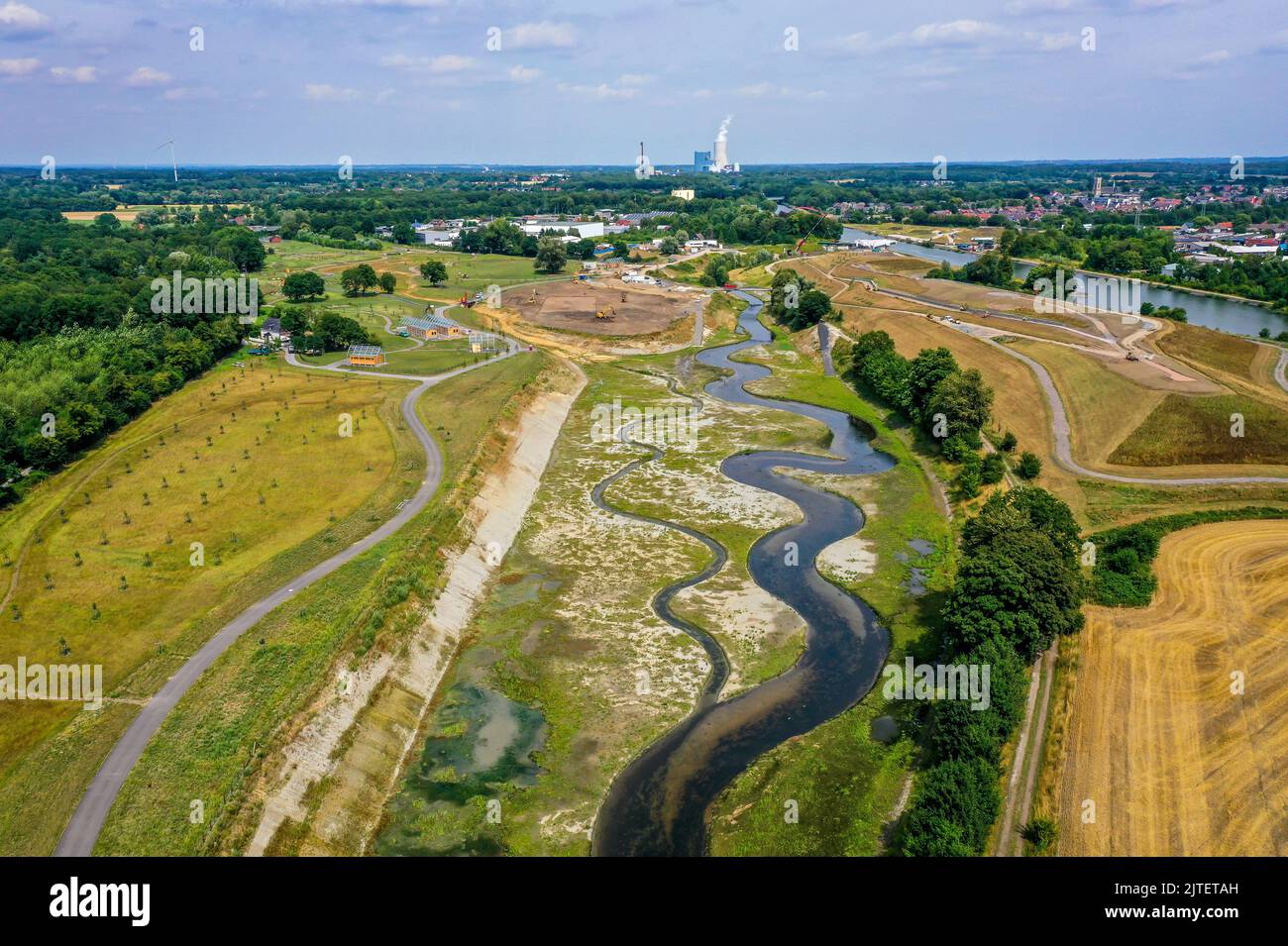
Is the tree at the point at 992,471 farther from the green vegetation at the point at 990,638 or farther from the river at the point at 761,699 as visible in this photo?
the green vegetation at the point at 990,638

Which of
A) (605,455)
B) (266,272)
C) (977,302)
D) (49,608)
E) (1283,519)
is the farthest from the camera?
(266,272)

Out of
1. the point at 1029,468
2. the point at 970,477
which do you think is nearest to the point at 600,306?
the point at 970,477

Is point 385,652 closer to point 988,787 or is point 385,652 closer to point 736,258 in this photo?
point 988,787

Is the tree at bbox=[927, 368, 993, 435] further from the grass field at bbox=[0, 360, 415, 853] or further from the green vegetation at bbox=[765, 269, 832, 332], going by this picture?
the green vegetation at bbox=[765, 269, 832, 332]

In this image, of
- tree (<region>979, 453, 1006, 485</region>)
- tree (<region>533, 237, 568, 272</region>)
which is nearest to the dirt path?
tree (<region>979, 453, 1006, 485</region>)
